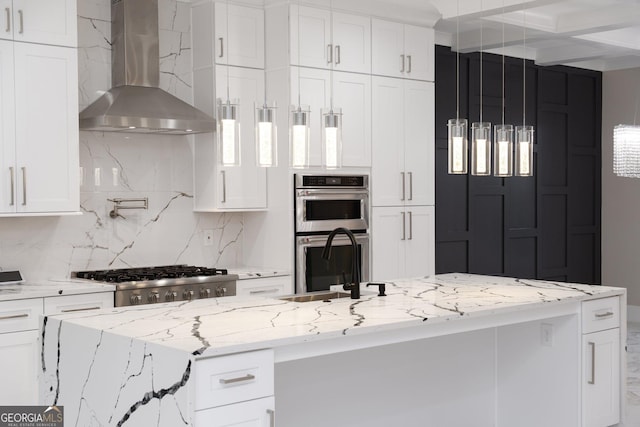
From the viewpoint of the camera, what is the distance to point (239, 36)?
5.92 metres

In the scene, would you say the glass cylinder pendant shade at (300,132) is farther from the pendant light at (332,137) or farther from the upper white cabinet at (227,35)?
the upper white cabinet at (227,35)

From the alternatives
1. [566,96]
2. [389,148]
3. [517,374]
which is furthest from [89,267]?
[566,96]

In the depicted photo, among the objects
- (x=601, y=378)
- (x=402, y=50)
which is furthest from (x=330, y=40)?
(x=601, y=378)

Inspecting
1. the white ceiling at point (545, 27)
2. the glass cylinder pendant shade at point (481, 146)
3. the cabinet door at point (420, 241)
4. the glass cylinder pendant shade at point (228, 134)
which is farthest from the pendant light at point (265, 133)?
the cabinet door at point (420, 241)

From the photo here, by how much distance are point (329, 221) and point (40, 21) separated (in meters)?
2.48

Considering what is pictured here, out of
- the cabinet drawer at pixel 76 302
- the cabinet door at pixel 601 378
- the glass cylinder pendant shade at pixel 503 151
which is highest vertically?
the glass cylinder pendant shade at pixel 503 151

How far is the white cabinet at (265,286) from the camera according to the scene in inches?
223

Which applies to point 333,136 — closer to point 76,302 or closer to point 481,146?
point 481,146

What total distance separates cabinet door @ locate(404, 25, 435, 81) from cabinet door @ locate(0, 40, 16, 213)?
317 centimetres

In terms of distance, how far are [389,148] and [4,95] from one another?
3.00 m

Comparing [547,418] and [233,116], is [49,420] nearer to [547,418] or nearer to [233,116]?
[233,116]

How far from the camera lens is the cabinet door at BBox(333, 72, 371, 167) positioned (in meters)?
6.15

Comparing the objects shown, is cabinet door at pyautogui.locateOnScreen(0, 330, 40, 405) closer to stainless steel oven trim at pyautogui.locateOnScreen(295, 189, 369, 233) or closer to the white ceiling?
stainless steel oven trim at pyautogui.locateOnScreen(295, 189, 369, 233)

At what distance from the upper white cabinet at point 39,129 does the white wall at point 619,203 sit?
6.38m
